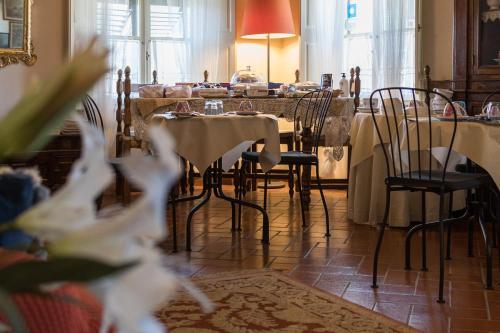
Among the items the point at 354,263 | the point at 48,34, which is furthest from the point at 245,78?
→ the point at 354,263

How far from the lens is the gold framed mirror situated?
17.5 feet

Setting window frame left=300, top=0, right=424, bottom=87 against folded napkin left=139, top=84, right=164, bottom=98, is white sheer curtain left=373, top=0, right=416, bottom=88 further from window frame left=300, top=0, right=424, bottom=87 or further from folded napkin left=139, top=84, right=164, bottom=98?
folded napkin left=139, top=84, right=164, bottom=98

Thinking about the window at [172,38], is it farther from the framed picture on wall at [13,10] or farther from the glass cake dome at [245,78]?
the framed picture on wall at [13,10]

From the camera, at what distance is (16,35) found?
215 inches

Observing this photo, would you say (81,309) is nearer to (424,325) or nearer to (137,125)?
(424,325)

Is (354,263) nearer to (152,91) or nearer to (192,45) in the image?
(152,91)

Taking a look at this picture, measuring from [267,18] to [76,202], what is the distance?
626cm

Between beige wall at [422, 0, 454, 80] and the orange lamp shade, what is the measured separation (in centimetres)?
125

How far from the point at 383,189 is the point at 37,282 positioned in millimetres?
4342

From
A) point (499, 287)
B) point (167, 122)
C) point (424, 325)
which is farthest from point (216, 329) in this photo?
point (167, 122)

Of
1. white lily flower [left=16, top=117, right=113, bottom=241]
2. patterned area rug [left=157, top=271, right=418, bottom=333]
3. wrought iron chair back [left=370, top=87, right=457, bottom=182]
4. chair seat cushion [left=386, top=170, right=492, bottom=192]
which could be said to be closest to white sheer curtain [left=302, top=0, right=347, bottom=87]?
wrought iron chair back [left=370, top=87, right=457, bottom=182]

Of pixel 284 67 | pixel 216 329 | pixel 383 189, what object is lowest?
pixel 216 329

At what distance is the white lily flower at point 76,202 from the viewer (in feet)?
0.99

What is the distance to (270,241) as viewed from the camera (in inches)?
163
